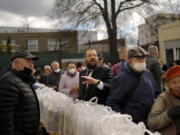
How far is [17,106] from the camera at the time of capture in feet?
7.98

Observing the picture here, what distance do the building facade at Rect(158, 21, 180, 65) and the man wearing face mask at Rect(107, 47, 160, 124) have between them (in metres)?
14.0

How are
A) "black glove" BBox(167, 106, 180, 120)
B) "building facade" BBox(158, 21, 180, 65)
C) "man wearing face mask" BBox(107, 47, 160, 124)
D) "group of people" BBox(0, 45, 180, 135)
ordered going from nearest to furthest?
"black glove" BBox(167, 106, 180, 120) < "group of people" BBox(0, 45, 180, 135) < "man wearing face mask" BBox(107, 47, 160, 124) < "building facade" BBox(158, 21, 180, 65)

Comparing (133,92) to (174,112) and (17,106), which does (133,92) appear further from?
(17,106)

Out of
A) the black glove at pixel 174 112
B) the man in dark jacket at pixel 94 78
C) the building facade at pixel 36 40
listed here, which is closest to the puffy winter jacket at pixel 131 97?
the black glove at pixel 174 112

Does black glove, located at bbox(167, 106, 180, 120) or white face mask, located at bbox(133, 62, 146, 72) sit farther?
white face mask, located at bbox(133, 62, 146, 72)

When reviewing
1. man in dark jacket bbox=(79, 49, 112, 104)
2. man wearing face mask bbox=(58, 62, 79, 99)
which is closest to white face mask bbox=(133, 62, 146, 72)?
man in dark jacket bbox=(79, 49, 112, 104)

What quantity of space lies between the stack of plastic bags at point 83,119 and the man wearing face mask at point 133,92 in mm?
258

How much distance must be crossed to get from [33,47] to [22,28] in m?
9.44

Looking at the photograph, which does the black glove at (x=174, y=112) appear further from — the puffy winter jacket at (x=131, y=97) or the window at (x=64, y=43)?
the window at (x=64, y=43)

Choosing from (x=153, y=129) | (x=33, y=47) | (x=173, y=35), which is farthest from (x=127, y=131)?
(x=33, y=47)

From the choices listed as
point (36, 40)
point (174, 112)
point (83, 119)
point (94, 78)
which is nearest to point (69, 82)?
point (94, 78)

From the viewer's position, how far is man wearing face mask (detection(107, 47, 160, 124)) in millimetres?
2523

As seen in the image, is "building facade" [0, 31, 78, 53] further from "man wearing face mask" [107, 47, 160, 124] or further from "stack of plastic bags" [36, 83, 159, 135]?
"man wearing face mask" [107, 47, 160, 124]

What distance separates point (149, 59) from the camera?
461cm
